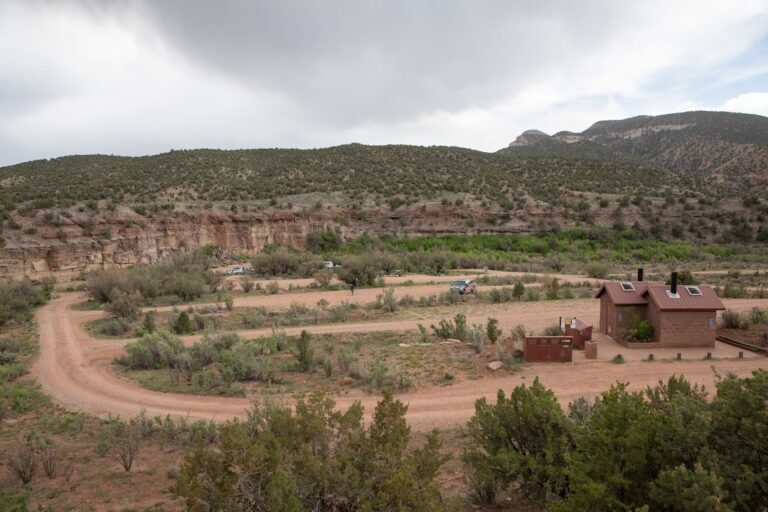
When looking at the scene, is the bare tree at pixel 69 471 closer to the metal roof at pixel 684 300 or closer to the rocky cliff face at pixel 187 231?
the metal roof at pixel 684 300

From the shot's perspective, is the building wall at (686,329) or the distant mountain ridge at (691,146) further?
the distant mountain ridge at (691,146)

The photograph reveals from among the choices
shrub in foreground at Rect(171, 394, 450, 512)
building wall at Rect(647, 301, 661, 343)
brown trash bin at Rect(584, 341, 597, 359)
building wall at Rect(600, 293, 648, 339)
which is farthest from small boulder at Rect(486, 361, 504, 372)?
shrub in foreground at Rect(171, 394, 450, 512)

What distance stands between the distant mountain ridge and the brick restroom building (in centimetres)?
6753

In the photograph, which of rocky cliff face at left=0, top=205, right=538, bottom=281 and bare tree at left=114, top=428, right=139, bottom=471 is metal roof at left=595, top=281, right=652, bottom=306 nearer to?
bare tree at left=114, top=428, right=139, bottom=471

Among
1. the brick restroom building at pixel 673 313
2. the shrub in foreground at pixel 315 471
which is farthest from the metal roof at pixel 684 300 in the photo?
the shrub in foreground at pixel 315 471

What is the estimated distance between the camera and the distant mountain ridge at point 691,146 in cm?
7438

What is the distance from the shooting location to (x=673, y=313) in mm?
15312

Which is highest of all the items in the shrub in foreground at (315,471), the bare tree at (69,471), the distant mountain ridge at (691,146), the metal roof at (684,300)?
the distant mountain ridge at (691,146)

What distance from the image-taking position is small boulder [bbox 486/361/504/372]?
1349 cm

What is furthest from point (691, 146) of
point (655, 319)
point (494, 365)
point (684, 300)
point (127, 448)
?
point (127, 448)

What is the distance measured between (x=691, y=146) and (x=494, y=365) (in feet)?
302

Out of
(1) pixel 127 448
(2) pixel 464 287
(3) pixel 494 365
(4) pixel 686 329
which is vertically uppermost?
(4) pixel 686 329

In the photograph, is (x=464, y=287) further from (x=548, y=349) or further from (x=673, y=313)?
(x=548, y=349)

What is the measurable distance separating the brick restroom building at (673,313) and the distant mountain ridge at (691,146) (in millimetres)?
67526
